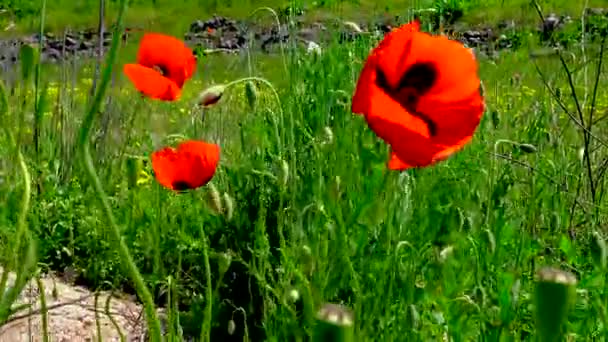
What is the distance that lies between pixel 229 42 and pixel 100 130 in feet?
54.9

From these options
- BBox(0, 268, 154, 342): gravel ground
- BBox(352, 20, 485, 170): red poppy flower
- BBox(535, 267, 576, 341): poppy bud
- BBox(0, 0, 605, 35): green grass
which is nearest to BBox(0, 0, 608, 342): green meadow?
BBox(535, 267, 576, 341): poppy bud

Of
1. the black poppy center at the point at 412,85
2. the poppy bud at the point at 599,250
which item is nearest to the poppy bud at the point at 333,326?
the black poppy center at the point at 412,85

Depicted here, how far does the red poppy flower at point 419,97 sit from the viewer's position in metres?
1.18

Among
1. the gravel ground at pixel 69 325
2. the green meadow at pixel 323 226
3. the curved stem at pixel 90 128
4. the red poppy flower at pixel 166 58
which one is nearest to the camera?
the curved stem at pixel 90 128

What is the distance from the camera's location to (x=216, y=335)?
288cm

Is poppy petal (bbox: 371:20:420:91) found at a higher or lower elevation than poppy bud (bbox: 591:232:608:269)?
higher

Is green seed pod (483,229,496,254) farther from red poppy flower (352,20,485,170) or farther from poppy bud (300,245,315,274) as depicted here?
red poppy flower (352,20,485,170)

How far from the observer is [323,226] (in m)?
2.37

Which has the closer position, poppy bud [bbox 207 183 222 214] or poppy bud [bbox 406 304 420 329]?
poppy bud [bbox 406 304 420 329]

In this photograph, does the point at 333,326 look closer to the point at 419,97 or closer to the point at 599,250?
the point at 419,97

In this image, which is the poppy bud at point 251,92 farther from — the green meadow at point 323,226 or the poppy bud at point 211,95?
the poppy bud at point 211,95

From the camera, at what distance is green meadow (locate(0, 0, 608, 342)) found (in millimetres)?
1605

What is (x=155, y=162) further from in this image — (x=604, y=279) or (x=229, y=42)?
(x=229, y=42)

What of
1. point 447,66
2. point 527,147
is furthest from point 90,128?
point 527,147
